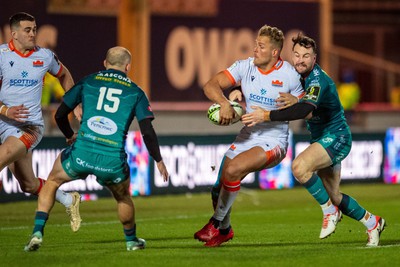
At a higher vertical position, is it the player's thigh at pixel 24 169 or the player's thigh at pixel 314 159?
the player's thigh at pixel 314 159

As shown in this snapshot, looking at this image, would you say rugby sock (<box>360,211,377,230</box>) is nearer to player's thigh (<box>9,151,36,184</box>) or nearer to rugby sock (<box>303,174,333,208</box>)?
rugby sock (<box>303,174,333,208</box>)

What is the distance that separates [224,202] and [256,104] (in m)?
1.11

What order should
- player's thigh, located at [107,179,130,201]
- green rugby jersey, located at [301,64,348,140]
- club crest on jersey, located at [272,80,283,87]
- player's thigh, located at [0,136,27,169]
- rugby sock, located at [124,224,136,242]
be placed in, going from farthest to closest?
player's thigh, located at [0,136,27,169] < club crest on jersey, located at [272,80,283,87] < green rugby jersey, located at [301,64,348,140] < rugby sock, located at [124,224,136,242] < player's thigh, located at [107,179,130,201]

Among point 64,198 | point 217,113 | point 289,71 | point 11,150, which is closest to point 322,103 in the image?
point 289,71

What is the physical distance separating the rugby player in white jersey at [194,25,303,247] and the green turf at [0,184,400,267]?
0.40m

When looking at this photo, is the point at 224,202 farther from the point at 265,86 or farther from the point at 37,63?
the point at 37,63

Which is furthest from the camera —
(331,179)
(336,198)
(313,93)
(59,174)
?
(331,179)

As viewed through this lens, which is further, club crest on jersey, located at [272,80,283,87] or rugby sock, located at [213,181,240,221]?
club crest on jersey, located at [272,80,283,87]

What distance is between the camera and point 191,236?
12.9 metres

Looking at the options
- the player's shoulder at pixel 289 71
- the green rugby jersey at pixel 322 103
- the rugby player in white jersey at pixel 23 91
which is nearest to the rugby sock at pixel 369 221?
the green rugby jersey at pixel 322 103

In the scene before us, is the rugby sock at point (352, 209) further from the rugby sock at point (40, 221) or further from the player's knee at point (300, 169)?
the rugby sock at point (40, 221)

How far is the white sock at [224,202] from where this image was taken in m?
11.4

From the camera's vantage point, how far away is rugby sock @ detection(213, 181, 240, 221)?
37.3 feet

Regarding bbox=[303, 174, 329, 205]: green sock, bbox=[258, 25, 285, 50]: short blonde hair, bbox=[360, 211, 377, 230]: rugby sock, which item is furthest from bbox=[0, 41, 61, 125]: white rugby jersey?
bbox=[360, 211, 377, 230]: rugby sock
